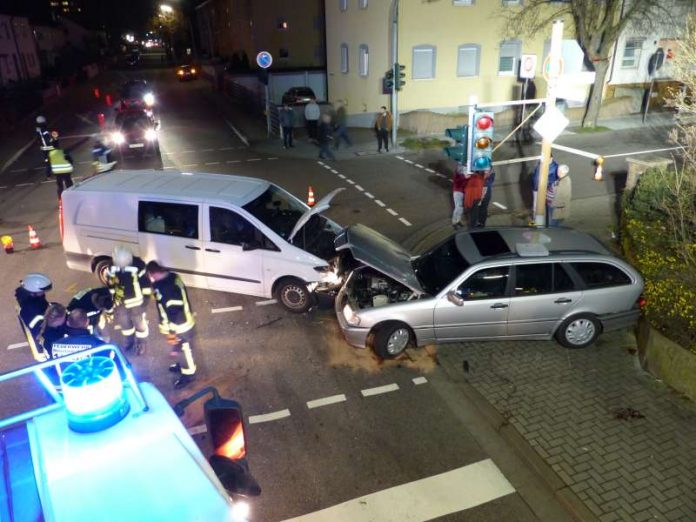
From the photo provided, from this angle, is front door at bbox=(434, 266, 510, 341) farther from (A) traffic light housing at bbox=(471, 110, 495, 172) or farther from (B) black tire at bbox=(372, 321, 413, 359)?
(A) traffic light housing at bbox=(471, 110, 495, 172)

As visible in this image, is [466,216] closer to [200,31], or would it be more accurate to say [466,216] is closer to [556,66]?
[556,66]

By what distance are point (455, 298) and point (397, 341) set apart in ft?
3.37

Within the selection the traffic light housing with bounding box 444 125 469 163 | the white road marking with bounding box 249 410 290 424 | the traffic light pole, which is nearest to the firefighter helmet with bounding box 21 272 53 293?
the white road marking with bounding box 249 410 290 424

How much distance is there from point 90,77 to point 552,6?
48460mm

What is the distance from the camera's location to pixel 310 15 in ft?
110

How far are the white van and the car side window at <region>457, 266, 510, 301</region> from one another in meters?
2.04

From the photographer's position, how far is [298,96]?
26875mm

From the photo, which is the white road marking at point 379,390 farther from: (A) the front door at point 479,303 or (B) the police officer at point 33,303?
(B) the police officer at point 33,303

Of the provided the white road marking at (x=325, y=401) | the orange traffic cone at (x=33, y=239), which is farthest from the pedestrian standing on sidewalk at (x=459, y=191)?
the orange traffic cone at (x=33, y=239)

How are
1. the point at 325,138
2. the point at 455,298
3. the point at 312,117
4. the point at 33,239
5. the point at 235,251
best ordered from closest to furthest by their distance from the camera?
the point at 455,298 → the point at 235,251 → the point at 33,239 → the point at 325,138 → the point at 312,117

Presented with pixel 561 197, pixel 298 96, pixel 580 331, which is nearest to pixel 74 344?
pixel 580 331

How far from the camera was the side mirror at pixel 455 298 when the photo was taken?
273 inches

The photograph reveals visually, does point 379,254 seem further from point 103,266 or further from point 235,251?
point 103,266

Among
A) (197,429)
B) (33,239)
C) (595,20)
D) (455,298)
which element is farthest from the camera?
(595,20)
